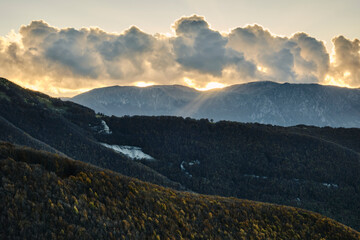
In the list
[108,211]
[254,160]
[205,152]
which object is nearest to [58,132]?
[205,152]

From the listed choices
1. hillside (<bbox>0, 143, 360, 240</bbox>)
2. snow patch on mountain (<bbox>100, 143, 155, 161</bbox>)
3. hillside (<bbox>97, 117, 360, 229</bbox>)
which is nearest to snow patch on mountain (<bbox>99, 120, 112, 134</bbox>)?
hillside (<bbox>97, 117, 360, 229</bbox>)

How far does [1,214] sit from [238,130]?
156 meters

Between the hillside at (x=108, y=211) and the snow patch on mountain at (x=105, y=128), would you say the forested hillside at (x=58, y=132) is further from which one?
the hillside at (x=108, y=211)

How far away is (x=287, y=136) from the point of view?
15600cm

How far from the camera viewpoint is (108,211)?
61.5 feet

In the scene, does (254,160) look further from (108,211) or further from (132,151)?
(108,211)

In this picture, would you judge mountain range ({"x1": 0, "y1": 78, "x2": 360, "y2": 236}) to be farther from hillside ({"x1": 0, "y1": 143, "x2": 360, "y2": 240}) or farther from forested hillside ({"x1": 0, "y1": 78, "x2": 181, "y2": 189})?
hillside ({"x1": 0, "y1": 143, "x2": 360, "y2": 240})

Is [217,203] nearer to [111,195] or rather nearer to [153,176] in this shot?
[111,195]

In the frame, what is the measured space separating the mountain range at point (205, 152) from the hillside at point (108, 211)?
6564 cm

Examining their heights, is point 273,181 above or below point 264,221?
below

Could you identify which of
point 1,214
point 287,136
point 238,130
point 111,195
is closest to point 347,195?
point 287,136

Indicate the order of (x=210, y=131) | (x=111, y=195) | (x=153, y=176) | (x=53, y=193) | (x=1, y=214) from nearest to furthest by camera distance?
(x=1, y=214) < (x=53, y=193) < (x=111, y=195) < (x=153, y=176) < (x=210, y=131)

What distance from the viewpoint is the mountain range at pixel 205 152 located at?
10312cm

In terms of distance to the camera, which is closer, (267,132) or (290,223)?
(290,223)
